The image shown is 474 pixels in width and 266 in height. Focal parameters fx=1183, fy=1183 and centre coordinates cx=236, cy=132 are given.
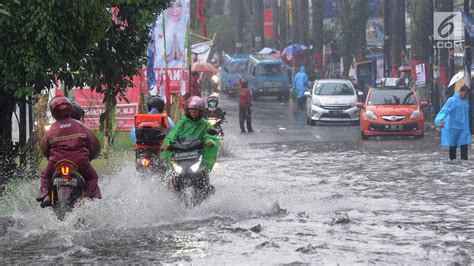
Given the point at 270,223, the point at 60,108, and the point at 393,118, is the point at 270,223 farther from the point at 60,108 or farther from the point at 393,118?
the point at 393,118

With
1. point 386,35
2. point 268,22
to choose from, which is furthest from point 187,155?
point 268,22

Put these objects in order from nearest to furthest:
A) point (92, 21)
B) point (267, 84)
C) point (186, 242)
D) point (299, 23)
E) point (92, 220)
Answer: point (186, 242) → point (92, 220) → point (92, 21) → point (267, 84) → point (299, 23)

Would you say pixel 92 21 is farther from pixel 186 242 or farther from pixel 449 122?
pixel 449 122

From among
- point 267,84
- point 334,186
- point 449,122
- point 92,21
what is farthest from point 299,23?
point 92,21

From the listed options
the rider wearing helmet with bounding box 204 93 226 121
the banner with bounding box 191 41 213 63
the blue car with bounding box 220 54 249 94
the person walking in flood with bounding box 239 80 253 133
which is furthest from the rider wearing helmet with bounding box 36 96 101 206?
the blue car with bounding box 220 54 249 94

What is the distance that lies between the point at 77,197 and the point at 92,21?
2781 mm

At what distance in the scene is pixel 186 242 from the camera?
1207 cm

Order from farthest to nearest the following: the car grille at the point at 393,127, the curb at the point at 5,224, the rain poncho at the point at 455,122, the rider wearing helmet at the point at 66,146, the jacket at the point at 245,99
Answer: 1. the jacket at the point at 245,99
2. the car grille at the point at 393,127
3. the rain poncho at the point at 455,122
4. the curb at the point at 5,224
5. the rider wearing helmet at the point at 66,146

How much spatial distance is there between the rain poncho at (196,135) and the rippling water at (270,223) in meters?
0.58

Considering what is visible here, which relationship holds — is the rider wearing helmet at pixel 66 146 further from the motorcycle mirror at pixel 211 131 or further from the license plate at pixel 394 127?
the license plate at pixel 394 127

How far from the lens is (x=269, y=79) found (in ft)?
204

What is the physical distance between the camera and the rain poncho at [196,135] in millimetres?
14469

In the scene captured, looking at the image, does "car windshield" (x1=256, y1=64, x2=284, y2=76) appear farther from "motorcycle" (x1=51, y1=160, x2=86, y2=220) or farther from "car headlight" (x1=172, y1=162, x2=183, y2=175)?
"motorcycle" (x1=51, y1=160, x2=86, y2=220)

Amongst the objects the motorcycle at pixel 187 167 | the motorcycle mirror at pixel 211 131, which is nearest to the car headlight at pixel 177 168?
the motorcycle at pixel 187 167
